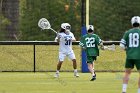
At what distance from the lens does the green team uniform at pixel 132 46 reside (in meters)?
13.9

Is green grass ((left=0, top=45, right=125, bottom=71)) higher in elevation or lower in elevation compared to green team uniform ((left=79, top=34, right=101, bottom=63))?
lower

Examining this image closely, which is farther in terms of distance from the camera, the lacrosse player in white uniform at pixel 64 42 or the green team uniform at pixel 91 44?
the lacrosse player in white uniform at pixel 64 42

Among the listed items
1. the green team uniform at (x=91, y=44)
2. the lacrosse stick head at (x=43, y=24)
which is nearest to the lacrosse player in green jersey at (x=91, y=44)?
the green team uniform at (x=91, y=44)

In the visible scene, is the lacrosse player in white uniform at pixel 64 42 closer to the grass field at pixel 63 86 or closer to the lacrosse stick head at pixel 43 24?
the grass field at pixel 63 86

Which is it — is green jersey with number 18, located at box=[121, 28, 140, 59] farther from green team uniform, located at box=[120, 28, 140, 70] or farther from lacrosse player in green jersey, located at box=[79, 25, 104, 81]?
lacrosse player in green jersey, located at box=[79, 25, 104, 81]

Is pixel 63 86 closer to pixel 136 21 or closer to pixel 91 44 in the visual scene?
pixel 91 44

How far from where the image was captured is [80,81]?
63.4 ft

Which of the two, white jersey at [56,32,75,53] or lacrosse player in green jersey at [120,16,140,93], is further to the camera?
white jersey at [56,32,75,53]

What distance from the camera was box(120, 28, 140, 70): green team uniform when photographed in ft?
45.7

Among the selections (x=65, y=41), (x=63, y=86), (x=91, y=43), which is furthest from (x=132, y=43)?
(x=65, y=41)

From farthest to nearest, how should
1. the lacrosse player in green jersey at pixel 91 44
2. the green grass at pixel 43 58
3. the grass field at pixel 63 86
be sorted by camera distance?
the green grass at pixel 43 58 < the lacrosse player in green jersey at pixel 91 44 < the grass field at pixel 63 86

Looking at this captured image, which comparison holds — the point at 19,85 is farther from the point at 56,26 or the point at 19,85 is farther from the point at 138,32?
the point at 56,26

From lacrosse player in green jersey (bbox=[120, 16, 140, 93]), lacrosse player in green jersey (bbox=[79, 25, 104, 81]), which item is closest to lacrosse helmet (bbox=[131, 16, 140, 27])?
lacrosse player in green jersey (bbox=[120, 16, 140, 93])

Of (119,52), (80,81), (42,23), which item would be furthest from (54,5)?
(80,81)
